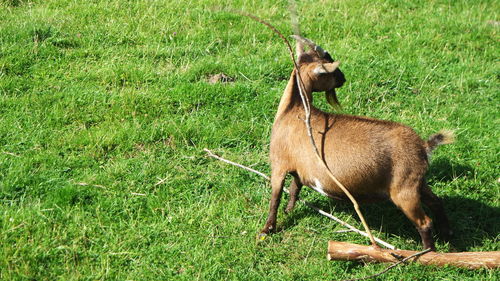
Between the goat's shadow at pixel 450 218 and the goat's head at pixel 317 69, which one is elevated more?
the goat's head at pixel 317 69

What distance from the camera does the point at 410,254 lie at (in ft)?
14.7

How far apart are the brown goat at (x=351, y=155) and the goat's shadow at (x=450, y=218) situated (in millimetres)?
214

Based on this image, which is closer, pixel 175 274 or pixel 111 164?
pixel 175 274

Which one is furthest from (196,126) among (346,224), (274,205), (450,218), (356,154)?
(450,218)

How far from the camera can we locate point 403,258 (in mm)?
4457

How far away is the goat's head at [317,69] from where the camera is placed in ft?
16.2

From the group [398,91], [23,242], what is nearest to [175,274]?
[23,242]

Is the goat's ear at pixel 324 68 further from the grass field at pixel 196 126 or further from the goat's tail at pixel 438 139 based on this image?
the grass field at pixel 196 126

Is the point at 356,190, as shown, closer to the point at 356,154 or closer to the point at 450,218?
the point at 356,154

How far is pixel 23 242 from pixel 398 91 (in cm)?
442

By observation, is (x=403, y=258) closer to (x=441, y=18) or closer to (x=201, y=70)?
(x=201, y=70)

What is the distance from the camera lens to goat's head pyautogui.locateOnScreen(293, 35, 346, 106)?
493cm

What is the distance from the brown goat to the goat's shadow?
21cm

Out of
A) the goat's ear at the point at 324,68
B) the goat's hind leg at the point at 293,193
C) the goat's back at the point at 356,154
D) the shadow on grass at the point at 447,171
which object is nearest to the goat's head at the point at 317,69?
the goat's ear at the point at 324,68
